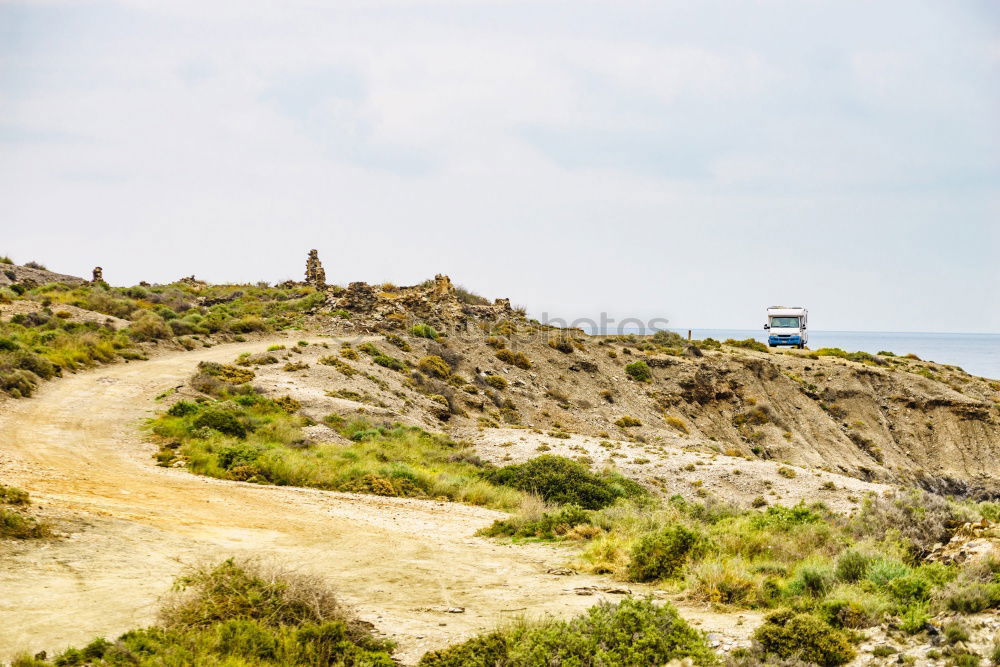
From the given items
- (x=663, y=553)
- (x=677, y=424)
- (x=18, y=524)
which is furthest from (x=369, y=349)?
(x=663, y=553)

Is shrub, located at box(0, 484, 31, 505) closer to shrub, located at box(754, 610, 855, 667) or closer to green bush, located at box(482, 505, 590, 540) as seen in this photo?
green bush, located at box(482, 505, 590, 540)

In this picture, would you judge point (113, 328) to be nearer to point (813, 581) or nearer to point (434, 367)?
point (434, 367)

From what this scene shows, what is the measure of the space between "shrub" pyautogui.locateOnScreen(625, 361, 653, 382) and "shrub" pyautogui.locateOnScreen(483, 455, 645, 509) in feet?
82.0

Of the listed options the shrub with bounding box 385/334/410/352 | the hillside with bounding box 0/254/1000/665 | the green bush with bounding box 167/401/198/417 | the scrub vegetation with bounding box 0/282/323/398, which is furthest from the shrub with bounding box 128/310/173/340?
the green bush with bounding box 167/401/198/417

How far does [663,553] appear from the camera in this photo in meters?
11.0

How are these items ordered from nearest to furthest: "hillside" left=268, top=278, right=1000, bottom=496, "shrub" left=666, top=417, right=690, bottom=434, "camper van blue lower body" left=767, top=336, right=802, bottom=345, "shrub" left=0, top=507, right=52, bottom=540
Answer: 1. "shrub" left=0, top=507, right=52, bottom=540
2. "hillside" left=268, top=278, right=1000, bottom=496
3. "shrub" left=666, top=417, right=690, bottom=434
4. "camper van blue lower body" left=767, top=336, right=802, bottom=345

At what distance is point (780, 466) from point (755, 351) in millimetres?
33750

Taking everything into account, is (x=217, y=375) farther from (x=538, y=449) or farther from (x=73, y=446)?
(x=538, y=449)

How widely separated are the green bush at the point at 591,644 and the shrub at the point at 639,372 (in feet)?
132

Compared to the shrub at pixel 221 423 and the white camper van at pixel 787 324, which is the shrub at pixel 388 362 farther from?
the white camper van at pixel 787 324

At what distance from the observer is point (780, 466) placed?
26375 mm

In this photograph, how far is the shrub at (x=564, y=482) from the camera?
19.7 m

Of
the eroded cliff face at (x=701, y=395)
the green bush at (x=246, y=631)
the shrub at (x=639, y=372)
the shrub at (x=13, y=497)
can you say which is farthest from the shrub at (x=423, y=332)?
the green bush at (x=246, y=631)

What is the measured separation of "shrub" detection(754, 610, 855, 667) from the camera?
285 inches
